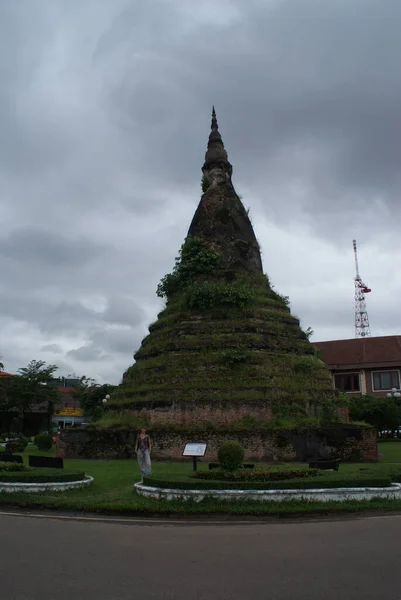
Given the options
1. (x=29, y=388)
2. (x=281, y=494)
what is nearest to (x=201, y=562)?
(x=281, y=494)

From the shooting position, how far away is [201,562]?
720cm

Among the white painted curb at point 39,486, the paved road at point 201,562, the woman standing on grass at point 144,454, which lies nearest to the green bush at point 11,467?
the white painted curb at point 39,486

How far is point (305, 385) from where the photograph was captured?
23.2 m

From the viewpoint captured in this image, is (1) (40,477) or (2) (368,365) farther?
(2) (368,365)

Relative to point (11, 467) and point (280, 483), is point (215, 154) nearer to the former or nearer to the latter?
point (11, 467)

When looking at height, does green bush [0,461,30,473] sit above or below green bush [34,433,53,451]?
below

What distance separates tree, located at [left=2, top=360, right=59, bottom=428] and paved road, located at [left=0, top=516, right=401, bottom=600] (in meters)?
34.4

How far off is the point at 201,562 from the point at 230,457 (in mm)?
6200

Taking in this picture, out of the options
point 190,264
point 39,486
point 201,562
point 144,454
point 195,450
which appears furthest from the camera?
point 190,264

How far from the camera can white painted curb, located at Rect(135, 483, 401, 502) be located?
1167 cm

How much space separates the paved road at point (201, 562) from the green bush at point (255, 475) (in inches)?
101

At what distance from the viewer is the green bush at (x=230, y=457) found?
13.4m

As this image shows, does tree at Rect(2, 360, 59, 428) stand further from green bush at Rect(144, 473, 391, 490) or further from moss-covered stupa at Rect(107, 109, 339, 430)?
green bush at Rect(144, 473, 391, 490)

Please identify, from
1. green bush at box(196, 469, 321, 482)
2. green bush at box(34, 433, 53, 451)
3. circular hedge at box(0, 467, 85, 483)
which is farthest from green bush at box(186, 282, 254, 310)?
green bush at box(196, 469, 321, 482)
